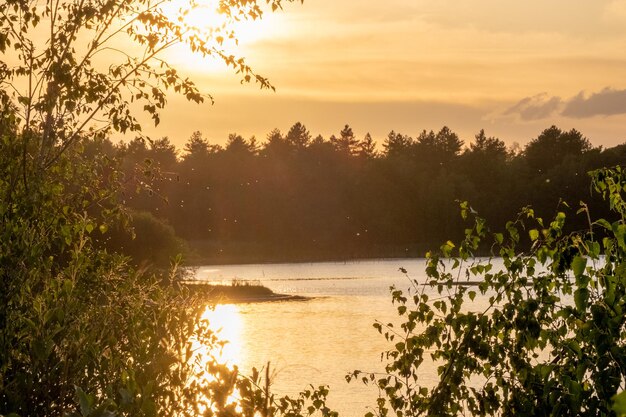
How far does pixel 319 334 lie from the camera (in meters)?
51.8

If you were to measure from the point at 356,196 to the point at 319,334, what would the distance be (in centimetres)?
9735

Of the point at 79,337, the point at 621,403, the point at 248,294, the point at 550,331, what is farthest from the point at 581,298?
the point at 248,294

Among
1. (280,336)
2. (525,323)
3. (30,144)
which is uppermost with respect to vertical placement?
(30,144)

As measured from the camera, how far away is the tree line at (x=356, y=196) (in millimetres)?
134625

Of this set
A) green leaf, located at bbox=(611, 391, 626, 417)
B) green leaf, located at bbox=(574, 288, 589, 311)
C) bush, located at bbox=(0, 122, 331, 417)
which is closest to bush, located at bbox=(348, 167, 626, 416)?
green leaf, located at bbox=(574, 288, 589, 311)

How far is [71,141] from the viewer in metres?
11.8

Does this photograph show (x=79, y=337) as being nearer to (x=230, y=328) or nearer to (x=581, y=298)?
(x=581, y=298)

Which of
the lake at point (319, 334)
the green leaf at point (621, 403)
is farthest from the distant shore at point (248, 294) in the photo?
the green leaf at point (621, 403)

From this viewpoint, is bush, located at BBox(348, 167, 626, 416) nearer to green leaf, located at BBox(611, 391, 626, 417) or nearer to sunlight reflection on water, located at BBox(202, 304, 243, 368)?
green leaf, located at BBox(611, 391, 626, 417)

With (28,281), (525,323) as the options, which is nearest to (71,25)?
(28,281)

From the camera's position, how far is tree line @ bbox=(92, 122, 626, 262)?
135 meters

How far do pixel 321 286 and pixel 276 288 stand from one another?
22.2ft

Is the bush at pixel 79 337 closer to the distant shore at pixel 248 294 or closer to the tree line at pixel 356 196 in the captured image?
the distant shore at pixel 248 294

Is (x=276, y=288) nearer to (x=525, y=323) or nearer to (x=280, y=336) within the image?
(x=280, y=336)
